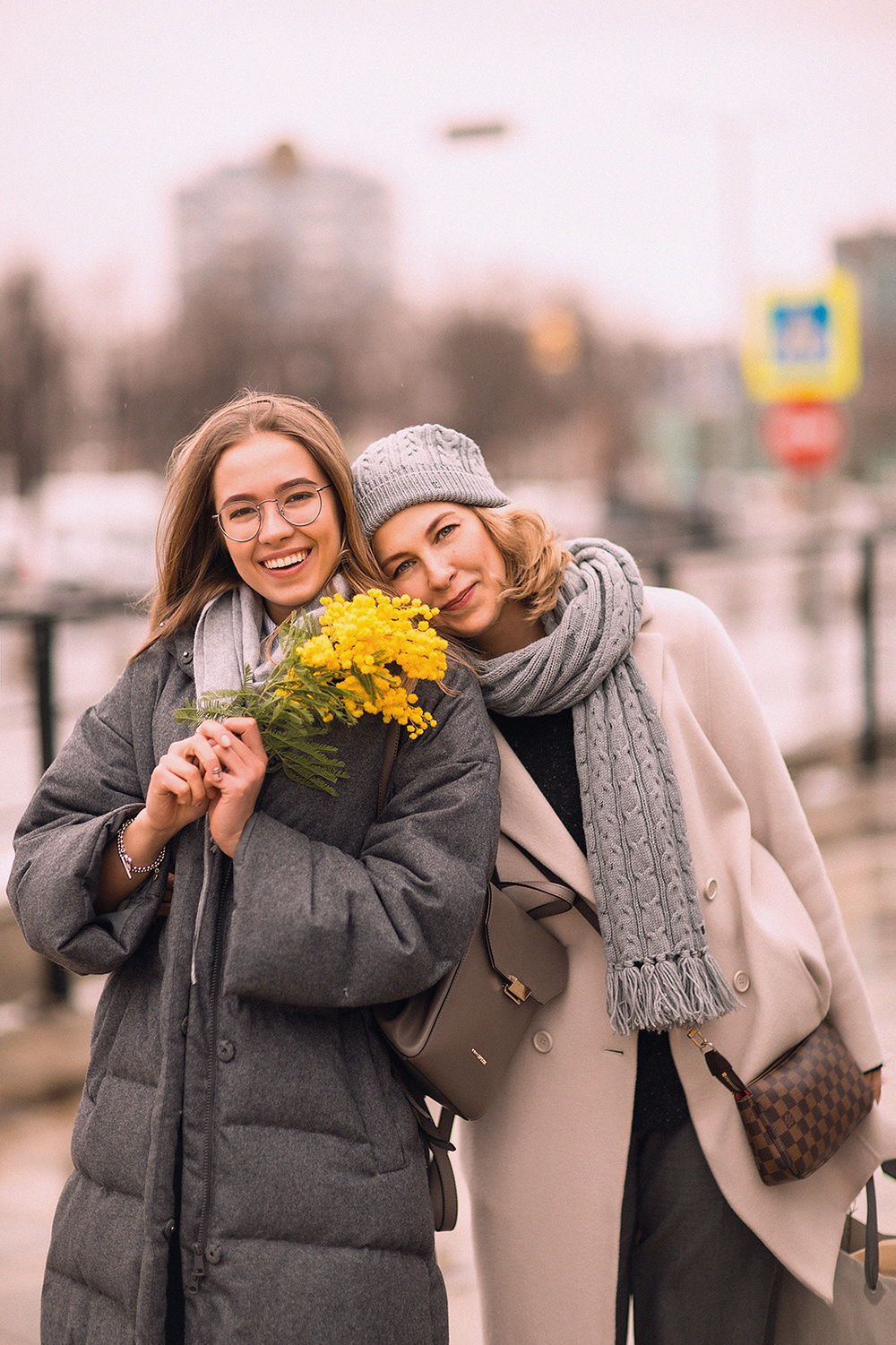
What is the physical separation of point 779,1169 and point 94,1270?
0.99 meters

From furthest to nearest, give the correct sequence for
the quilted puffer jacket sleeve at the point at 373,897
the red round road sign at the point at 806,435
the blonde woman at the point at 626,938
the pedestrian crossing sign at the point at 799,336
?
the red round road sign at the point at 806,435
the pedestrian crossing sign at the point at 799,336
the blonde woman at the point at 626,938
the quilted puffer jacket sleeve at the point at 373,897

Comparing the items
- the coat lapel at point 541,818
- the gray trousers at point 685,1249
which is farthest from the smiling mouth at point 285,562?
the gray trousers at point 685,1249

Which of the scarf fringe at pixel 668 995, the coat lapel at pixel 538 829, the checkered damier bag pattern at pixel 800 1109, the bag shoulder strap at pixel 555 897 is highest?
the coat lapel at pixel 538 829

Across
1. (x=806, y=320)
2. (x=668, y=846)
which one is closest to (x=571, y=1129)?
(x=668, y=846)

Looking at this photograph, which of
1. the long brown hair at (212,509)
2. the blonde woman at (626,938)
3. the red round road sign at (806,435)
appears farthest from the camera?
the red round road sign at (806,435)

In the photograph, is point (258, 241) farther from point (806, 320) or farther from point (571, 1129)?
point (571, 1129)

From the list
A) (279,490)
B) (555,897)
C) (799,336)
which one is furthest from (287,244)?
(555,897)

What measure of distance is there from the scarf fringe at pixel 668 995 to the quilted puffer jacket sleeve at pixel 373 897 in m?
0.30

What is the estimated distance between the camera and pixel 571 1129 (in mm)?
1993

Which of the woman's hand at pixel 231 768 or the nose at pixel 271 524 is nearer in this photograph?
the woman's hand at pixel 231 768

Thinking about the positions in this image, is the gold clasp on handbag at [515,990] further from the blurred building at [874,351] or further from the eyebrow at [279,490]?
the blurred building at [874,351]

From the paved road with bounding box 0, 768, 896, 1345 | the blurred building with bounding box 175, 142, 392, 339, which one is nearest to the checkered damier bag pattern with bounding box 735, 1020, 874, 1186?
the paved road with bounding box 0, 768, 896, 1345

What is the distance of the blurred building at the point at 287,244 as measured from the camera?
2378 cm

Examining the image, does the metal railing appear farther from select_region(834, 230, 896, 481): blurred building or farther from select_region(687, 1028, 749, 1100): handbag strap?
select_region(834, 230, 896, 481): blurred building
